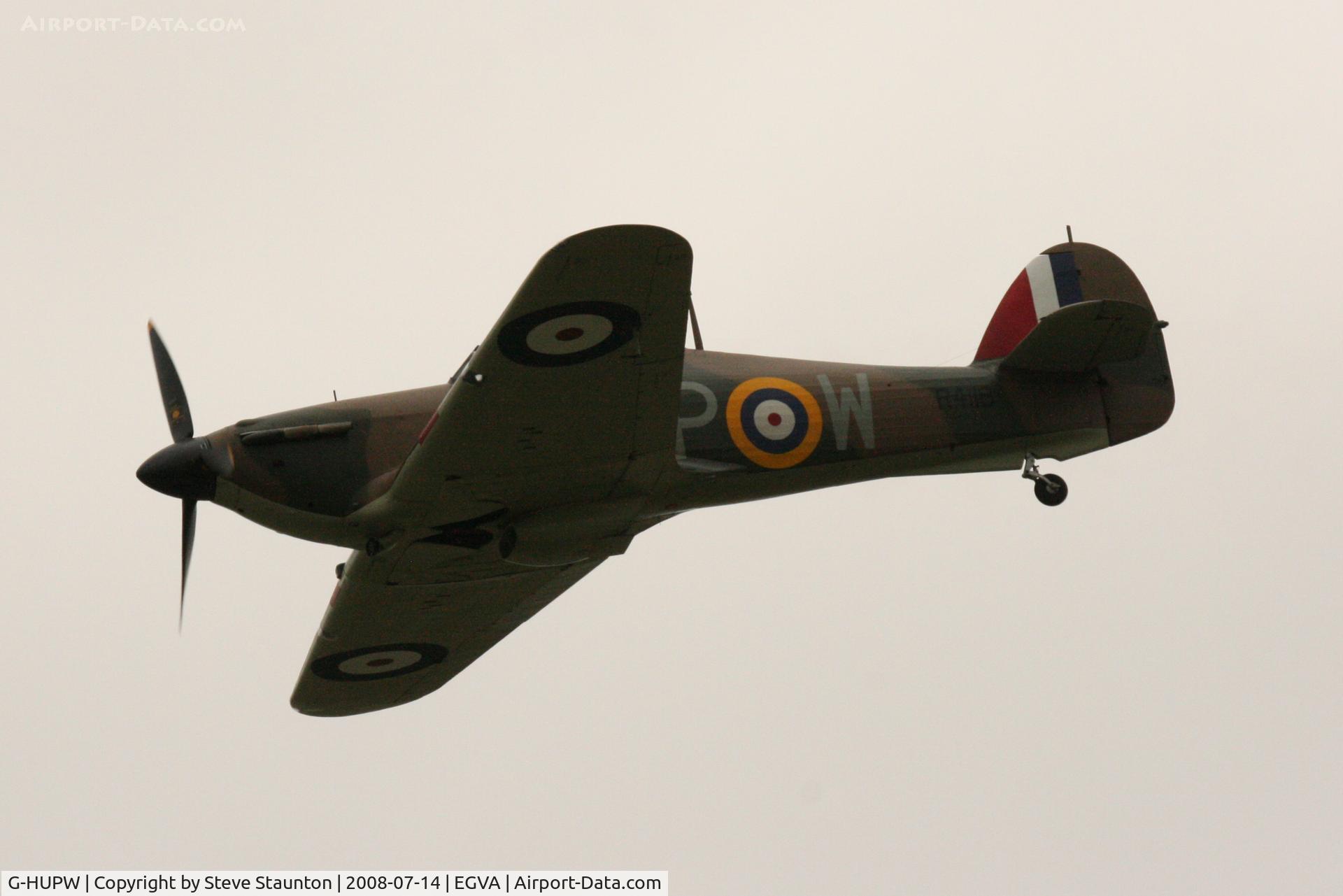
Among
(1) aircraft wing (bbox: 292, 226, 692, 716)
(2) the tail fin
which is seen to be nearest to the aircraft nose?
(1) aircraft wing (bbox: 292, 226, 692, 716)

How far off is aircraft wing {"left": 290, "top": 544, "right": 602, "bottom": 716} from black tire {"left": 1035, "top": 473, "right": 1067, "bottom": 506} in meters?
3.58

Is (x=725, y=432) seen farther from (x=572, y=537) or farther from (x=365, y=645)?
(x=365, y=645)

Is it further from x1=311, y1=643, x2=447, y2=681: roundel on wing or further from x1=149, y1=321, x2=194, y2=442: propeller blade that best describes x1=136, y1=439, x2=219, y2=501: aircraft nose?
x1=311, y1=643, x2=447, y2=681: roundel on wing

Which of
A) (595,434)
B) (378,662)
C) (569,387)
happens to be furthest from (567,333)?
(378,662)

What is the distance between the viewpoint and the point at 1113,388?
14.4 m

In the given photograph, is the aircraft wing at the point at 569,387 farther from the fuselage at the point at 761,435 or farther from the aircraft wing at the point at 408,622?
the aircraft wing at the point at 408,622

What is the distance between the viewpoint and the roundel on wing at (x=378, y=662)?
1531 centimetres

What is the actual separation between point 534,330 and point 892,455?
3690 millimetres

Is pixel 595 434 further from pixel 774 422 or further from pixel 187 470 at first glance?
pixel 187 470

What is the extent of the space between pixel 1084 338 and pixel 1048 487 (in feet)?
3.94

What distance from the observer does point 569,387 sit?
11516 mm

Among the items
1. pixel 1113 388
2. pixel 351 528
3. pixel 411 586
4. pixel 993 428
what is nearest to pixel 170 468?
pixel 351 528

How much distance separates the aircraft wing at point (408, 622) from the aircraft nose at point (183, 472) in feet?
4.39

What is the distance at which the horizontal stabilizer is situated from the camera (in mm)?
13609
